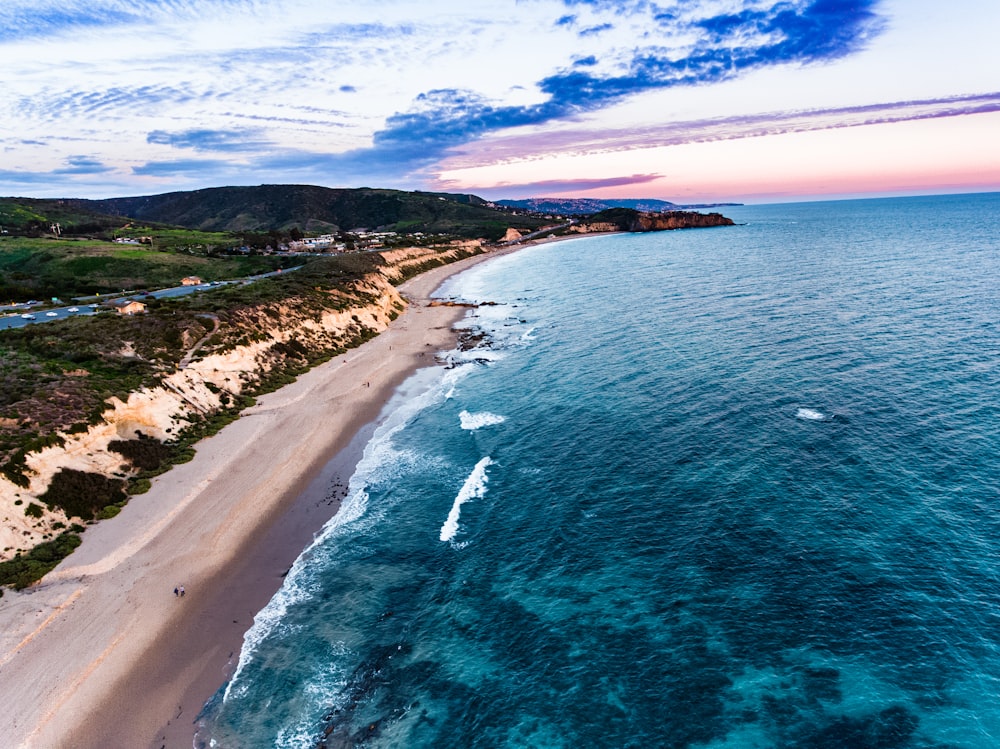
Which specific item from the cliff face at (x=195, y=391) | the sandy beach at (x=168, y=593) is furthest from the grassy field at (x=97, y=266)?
the sandy beach at (x=168, y=593)

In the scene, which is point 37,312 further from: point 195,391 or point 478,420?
point 478,420

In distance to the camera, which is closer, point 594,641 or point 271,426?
point 594,641

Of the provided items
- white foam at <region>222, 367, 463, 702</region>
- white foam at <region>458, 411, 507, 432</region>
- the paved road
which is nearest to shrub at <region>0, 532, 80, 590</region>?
white foam at <region>222, 367, 463, 702</region>

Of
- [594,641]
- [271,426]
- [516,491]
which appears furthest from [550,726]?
[271,426]

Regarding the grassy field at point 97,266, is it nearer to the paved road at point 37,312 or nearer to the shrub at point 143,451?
the paved road at point 37,312

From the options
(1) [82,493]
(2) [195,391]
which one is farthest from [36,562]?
(2) [195,391]

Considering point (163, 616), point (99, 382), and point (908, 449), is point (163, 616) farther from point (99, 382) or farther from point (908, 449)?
point (908, 449)

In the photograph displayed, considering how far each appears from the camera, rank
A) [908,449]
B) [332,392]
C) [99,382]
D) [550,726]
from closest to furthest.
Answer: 1. [550,726]
2. [908,449]
3. [99,382]
4. [332,392]

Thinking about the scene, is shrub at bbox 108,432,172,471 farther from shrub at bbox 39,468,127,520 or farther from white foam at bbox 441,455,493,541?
white foam at bbox 441,455,493,541
